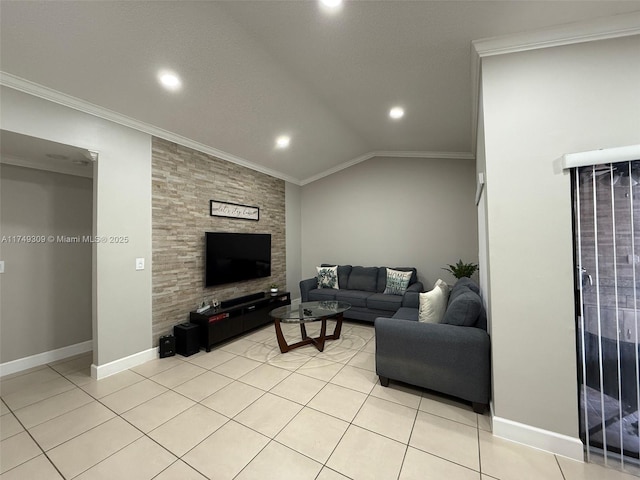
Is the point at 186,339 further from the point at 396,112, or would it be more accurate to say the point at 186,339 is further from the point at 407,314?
the point at 396,112

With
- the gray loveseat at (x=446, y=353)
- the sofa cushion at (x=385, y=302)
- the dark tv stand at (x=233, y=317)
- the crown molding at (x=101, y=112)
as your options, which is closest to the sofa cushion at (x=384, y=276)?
the sofa cushion at (x=385, y=302)

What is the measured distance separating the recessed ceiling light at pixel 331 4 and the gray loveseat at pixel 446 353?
239cm

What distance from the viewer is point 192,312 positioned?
340cm

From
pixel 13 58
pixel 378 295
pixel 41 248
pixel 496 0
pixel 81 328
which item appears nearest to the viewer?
pixel 496 0

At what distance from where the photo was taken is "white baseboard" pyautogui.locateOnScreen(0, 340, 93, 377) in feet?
9.00

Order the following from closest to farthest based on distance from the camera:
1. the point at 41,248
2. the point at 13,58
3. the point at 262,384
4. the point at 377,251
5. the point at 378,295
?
the point at 13,58, the point at 262,384, the point at 41,248, the point at 378,295, the point at 377,251

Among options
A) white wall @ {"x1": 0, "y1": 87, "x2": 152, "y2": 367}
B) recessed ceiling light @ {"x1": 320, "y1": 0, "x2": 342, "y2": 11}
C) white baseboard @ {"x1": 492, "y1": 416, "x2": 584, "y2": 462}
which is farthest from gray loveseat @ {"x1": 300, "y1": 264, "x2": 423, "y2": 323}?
recessed ceiling light @ {"x1": 320, "y1": 0, "x2": 342, "y2": 11}

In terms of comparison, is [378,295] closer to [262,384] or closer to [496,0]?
[262,384]

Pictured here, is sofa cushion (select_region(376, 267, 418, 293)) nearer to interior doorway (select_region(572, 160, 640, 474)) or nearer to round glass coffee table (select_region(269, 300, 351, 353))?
round glass coffee table (select_region(269, 300, 351, 353))

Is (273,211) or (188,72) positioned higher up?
(188,72)

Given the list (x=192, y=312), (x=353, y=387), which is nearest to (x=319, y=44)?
(x=353, y=387)

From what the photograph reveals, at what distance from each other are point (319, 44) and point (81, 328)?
14.3 ft

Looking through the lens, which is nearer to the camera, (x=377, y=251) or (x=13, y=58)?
(x=13, y=58)

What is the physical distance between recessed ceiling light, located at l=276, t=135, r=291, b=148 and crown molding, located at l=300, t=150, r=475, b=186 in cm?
156
